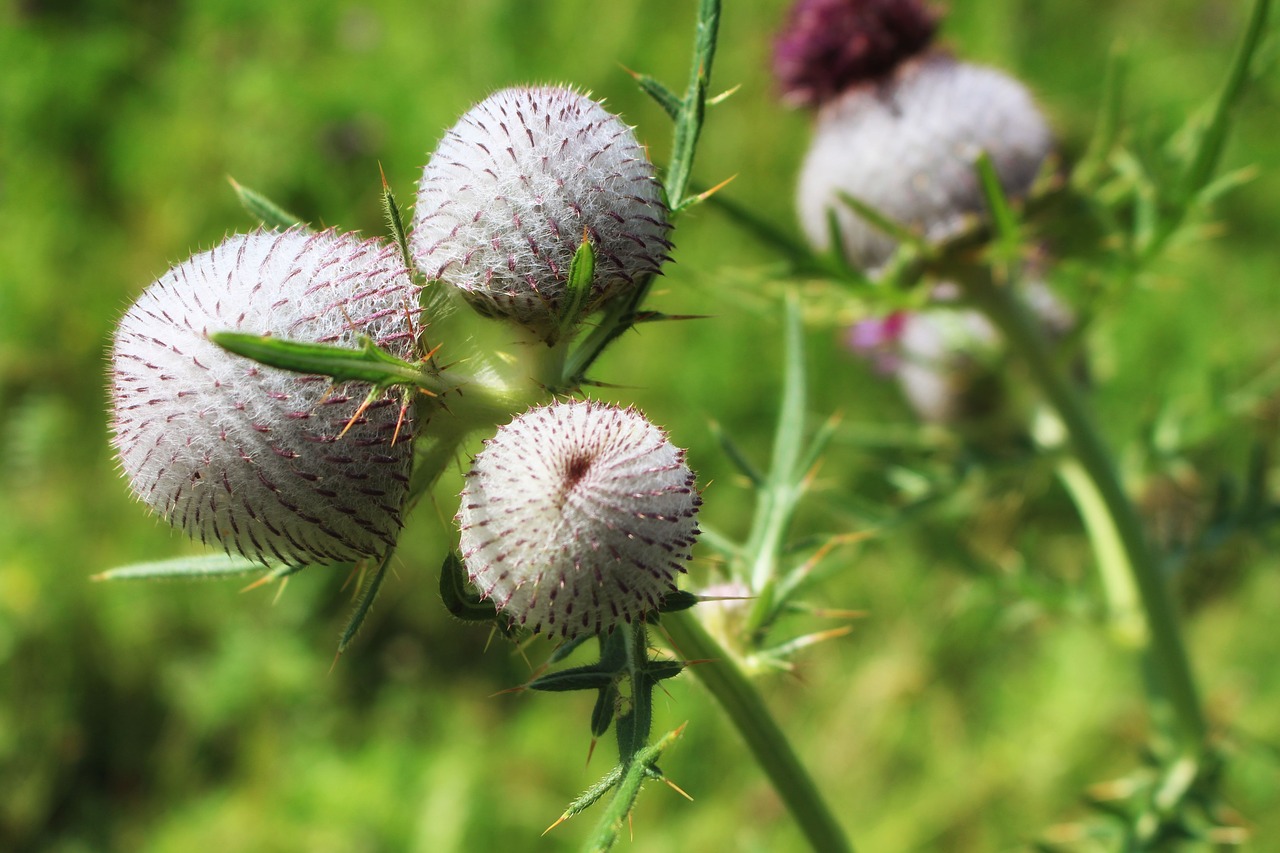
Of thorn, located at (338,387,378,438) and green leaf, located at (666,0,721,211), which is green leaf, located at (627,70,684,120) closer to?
green leaf, located at (666,0,721,211)

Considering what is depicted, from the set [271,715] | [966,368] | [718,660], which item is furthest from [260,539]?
[271,715]

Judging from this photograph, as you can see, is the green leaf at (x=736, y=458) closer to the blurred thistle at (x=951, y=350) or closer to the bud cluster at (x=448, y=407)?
the bud cluster at (x=448, y=407)

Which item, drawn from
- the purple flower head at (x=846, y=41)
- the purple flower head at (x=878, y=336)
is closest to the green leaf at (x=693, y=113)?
the purple flower head at (x=846, y=41)

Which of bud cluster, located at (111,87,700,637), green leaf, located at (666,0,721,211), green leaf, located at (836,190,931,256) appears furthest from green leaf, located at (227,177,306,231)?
green leaf, located at (836,190,931,256)

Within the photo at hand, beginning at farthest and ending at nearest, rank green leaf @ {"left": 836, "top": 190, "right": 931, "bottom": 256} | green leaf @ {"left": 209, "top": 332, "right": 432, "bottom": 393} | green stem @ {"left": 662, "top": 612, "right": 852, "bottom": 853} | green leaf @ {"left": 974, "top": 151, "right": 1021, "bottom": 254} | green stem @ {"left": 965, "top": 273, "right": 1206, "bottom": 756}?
green stem @ {"left": 965, "top": 273, "right": 1206, "bottom": 756}
green leaf @ {"left": 836, "top": 190, "right": 931, "bottom": 256}
green leaf @ {"left": 974, "top": 151, "right": 1021, "bottom": 254}
green stem @ {"left": 662, "top": 612, "right": 852, "bottom": 853}
green leaf @ {"left": 209, "top": 332, "right": 432, "bottom": 393}

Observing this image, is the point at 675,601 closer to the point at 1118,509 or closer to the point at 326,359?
the point at 326,359

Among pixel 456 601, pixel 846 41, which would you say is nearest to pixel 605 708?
pixel 456 601
